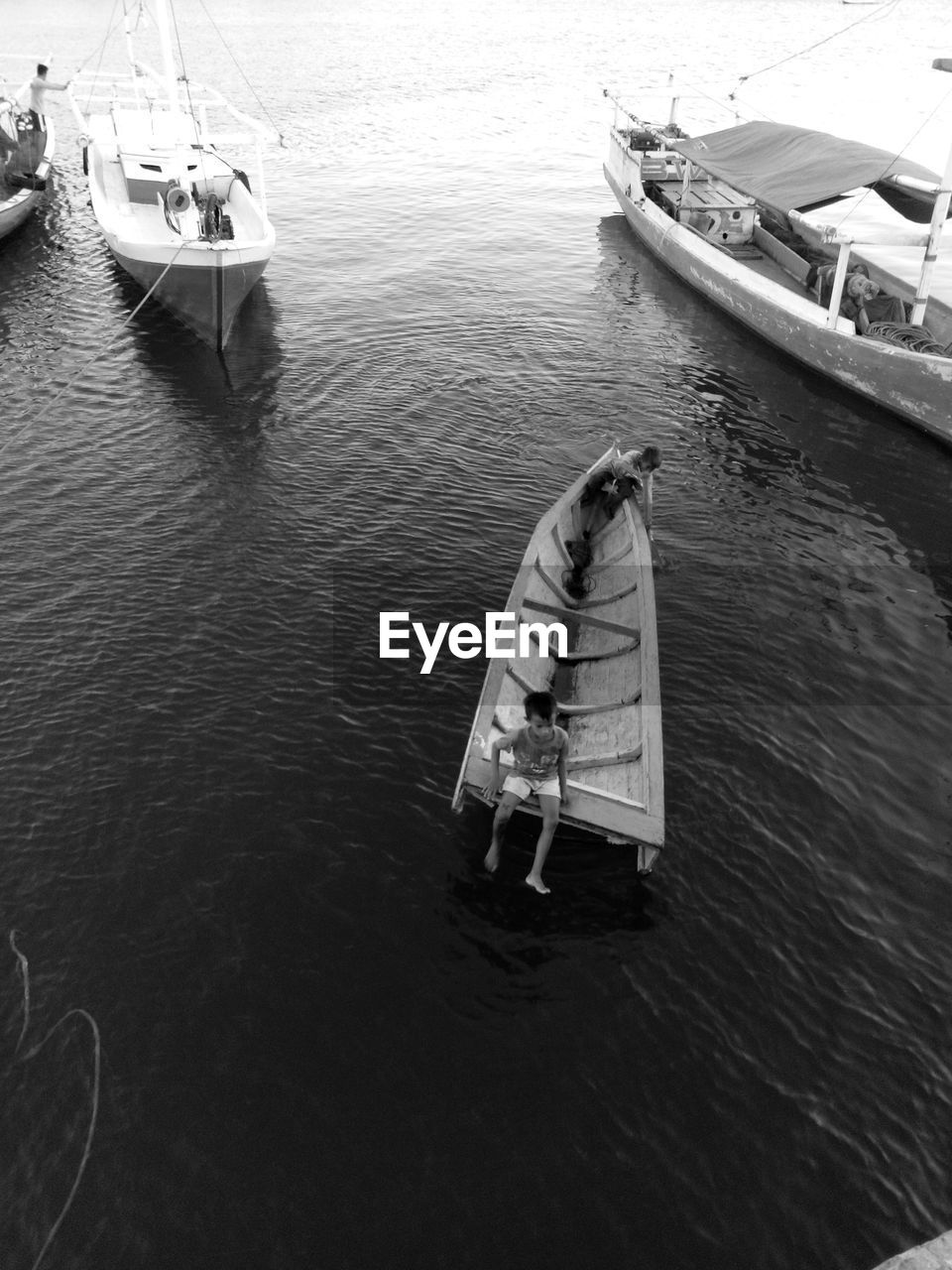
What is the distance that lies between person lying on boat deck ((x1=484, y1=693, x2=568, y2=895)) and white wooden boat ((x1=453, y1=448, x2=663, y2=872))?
8.8 inches

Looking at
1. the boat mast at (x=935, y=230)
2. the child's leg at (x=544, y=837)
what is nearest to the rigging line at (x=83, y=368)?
the child's leg at (x=544, y=837)

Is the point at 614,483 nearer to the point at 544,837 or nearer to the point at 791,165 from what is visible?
the point at 544,837

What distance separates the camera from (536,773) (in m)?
10.9

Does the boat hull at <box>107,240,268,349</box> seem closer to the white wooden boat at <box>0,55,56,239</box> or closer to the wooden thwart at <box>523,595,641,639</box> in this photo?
the white wooden boat at <box>0,55,56,239</box>

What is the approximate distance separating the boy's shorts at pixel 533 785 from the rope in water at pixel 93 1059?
5516 mm

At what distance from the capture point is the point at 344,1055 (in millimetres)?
9641

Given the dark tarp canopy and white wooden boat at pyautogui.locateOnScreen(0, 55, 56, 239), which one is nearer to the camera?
the dark tarp canopy

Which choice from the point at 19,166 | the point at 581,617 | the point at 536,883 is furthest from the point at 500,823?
the point at 19,166

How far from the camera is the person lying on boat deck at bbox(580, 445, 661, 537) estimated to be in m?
17.8

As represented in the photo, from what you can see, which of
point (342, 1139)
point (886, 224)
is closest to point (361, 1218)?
point (342, 1139)

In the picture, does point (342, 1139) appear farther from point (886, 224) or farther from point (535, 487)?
point (886, 224)

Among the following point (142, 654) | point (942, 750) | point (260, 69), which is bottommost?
point (942, 750)

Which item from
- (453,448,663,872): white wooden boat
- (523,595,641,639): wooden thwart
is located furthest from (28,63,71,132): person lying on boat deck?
(523,595,641,639): wooden thwart

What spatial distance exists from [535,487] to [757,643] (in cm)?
718
